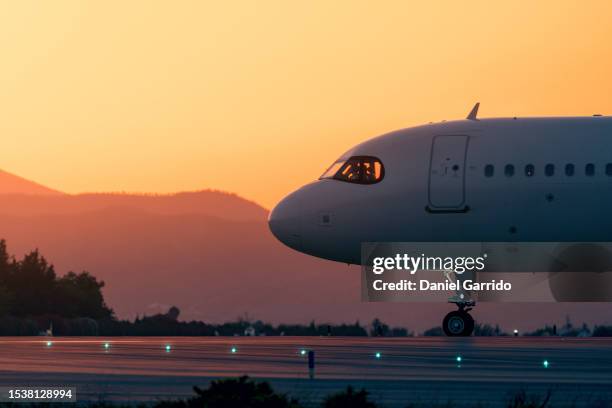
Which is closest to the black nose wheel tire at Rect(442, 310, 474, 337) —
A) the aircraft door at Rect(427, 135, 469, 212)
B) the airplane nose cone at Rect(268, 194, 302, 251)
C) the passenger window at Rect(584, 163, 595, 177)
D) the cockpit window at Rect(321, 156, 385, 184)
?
the aircraft door at Rect(427, 135, 469, 212)

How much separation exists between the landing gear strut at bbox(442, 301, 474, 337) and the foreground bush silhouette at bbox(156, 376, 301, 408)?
25.1 m

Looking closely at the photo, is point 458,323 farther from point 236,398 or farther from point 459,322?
point 236,398

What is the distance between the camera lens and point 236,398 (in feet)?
63.2

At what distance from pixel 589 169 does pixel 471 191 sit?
11.8 ft

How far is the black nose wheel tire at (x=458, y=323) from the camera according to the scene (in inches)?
1751

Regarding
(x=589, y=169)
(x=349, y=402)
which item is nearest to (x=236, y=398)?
(x=349, y=402)

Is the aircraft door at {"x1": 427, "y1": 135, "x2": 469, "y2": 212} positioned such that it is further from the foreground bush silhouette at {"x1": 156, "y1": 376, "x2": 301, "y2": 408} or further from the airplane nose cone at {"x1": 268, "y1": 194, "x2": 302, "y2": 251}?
the foreground bush silhouette at {"x1": 156, "y1": 376, "x2": 301, "y2": 408}

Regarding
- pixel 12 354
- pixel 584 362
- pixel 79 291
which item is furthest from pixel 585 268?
pixel 79 291

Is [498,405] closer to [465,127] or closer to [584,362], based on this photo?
[584,362]

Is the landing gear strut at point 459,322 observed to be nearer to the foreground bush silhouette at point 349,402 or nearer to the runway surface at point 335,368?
the runway surface at point 335,368

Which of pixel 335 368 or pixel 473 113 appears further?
pixel 473 113

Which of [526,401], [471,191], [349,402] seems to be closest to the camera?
[349,402]

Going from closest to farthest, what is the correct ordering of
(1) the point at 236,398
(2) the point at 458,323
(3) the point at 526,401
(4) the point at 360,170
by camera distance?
1. (1) the point at 236,398
2. (3) the point at 526,401
3. (2) the point at 458,323
4. (4) the point at 360,170

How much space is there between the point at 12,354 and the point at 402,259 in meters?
16.7
